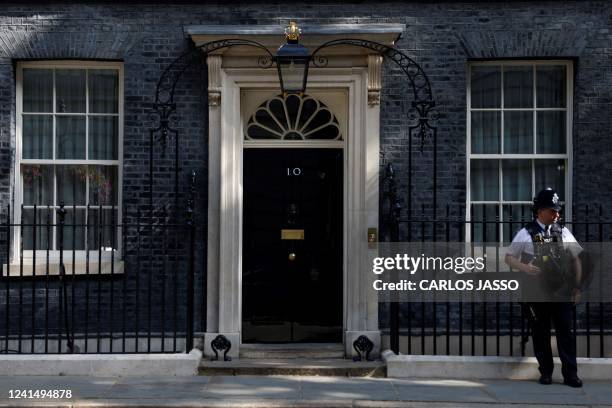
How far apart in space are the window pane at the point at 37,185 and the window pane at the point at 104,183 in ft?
1.55

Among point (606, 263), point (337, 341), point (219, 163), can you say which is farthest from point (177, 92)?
point (606, 263)

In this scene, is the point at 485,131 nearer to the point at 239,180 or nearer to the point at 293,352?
the point at 239,180

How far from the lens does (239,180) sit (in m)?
10.1

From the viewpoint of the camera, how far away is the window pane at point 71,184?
10.3 m

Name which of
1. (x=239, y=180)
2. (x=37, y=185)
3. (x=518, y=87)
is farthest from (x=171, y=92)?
(x=518, y=87)

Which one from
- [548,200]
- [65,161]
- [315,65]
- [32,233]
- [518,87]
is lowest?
[32,233]

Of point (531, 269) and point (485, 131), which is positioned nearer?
point (531, 269)

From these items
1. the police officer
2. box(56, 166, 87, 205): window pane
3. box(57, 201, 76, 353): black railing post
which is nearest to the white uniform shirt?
the police officer

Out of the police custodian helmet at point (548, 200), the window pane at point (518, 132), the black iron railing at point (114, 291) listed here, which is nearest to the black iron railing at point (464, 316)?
the window pane at point (518, 132)

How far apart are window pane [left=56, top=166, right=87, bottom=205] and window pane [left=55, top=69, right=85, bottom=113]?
0.68 metres

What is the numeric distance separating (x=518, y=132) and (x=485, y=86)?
25.7 inches

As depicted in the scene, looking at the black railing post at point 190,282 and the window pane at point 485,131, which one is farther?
the window pane at point 485,131

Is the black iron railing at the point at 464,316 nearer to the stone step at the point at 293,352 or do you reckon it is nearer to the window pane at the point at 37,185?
the stone step at the point at 293,352

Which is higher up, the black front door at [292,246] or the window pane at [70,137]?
the window pane at [70,137]
